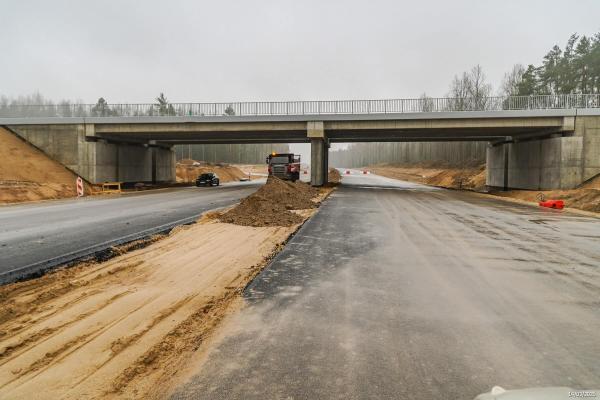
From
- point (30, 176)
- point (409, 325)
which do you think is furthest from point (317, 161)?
point (409, 325)

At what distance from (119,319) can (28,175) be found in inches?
1246

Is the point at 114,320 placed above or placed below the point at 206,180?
below

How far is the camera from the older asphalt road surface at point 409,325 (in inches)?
138

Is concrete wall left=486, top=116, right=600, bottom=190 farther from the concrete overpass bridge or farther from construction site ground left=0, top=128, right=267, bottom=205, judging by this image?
construction site ground left=0, top=128, right=267, bottom=205

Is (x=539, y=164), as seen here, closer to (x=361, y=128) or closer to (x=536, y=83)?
(x=361, y=128)

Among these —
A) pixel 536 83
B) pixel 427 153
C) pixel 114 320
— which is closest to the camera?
pixel 114 320

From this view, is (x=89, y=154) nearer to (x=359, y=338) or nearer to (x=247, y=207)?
(x=247, y=207)

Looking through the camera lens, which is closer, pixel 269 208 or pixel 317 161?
pixel 269 208

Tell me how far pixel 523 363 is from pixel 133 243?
9.04m

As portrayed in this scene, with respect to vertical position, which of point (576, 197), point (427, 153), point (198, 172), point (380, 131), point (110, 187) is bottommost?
point (110, 187)

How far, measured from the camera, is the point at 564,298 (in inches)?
237

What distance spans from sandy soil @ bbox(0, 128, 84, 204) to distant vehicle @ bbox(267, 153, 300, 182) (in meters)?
16.3

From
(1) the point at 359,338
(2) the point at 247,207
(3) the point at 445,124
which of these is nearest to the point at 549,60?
(3) the point at 445,124

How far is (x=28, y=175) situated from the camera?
30297mm
